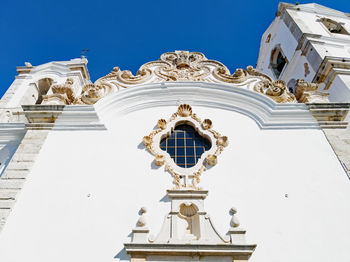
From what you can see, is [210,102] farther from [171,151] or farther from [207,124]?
[171,151]

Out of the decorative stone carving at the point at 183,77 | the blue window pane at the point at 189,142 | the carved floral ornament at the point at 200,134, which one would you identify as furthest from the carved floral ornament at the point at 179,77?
the blue window pane at the point at 189,142

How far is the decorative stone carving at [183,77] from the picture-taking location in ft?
24.6

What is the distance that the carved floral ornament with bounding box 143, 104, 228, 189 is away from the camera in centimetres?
554

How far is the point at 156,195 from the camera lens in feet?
17.2

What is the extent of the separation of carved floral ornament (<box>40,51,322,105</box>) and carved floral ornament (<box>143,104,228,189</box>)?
173 centimetres

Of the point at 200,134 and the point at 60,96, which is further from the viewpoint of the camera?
the point at 60,96

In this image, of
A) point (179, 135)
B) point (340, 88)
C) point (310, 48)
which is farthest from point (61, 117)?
point (310, 48)

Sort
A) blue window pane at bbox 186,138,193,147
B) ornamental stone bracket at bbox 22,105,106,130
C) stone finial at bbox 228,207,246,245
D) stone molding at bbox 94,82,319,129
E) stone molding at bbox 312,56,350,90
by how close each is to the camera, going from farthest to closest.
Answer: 1. stone molding at bbox 312,56,350,90
2. stone molding at bbox 94,82,319,129
3. ornamental stone bracket at bbox 22,105,106,130
4. blue window pane at bbox 186,138,193,147
5. stone finial at bbox 228,207,246,245

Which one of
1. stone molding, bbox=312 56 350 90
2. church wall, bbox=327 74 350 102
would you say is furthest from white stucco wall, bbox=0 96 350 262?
stone molding, bbox=312 56 350 90

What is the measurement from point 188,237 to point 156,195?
3.20ft

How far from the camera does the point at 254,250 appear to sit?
4367 mm

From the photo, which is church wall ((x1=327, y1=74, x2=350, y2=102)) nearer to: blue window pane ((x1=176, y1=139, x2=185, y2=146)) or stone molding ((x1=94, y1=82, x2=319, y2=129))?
stone molding ((x1=94, y1=82, x2=319, y2=129))

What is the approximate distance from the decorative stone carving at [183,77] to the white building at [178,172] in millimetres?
41

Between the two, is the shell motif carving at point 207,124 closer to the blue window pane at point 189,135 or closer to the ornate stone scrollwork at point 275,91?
the blue window pane at point 189,135
